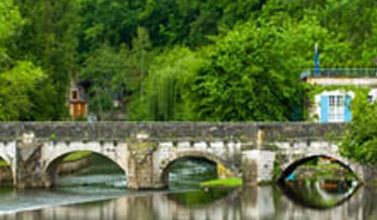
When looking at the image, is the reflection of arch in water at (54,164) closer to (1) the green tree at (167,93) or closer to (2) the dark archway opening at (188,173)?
(2) the dark archway opening at (188,173)

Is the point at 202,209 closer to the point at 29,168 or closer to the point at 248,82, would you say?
the point at 29,168

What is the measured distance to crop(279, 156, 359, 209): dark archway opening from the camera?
6184 centimetres

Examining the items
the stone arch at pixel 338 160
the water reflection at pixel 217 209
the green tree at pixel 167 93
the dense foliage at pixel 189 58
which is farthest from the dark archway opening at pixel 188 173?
the water reflection at pixel 217 209

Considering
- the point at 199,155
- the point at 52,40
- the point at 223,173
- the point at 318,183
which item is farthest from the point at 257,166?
the point at 52,40

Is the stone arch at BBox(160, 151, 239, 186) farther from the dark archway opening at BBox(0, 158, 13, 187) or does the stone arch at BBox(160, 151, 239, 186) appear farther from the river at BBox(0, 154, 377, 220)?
the dark archway opening at BBox(0, 158, 13, 187)

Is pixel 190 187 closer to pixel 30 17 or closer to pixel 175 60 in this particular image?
pixel 30 17

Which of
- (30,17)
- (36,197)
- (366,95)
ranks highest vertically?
(30,17)

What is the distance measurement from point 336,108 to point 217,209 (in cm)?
2101

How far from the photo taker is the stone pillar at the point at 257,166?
220 feet

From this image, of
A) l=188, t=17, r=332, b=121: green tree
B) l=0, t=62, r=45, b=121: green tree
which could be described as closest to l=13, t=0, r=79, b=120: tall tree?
l=0, t=62, r=45, b=121: green tree


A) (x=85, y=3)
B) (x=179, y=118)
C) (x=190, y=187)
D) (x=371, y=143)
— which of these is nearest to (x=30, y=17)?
(x=179, y=118)

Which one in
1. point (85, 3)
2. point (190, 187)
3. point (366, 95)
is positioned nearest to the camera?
point (190, 187)

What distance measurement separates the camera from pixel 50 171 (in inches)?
2766

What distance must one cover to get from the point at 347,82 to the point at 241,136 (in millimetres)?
12418
